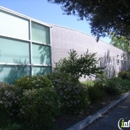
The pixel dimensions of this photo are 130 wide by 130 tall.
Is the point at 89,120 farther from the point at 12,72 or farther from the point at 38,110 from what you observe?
the point at 12,72

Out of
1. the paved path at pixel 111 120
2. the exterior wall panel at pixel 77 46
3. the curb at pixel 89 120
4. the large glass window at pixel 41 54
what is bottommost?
the paved path at pixel 111 120

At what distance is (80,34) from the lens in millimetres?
15859

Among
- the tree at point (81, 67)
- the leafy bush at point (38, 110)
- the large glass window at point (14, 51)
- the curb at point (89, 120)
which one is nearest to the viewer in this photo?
the leafy bush at point (38, 110)

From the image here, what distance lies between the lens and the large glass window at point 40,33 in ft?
32.9

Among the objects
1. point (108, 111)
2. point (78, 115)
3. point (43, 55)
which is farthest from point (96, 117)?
point (43, 55)

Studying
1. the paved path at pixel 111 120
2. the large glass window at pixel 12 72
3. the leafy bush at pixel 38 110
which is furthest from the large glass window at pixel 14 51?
the paved path at pixel 111 120

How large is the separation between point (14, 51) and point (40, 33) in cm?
229

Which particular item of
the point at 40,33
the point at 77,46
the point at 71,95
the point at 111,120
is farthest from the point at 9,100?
the point at 77,46

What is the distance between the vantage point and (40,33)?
10547 millimetres

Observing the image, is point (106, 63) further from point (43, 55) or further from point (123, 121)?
point (123, 121)

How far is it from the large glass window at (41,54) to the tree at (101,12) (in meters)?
2.26

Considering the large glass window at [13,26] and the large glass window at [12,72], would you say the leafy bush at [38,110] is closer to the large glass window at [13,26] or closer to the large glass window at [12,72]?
the large glass window at [12,72]

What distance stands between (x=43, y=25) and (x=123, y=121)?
6.40 m

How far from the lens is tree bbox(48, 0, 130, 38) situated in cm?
820
